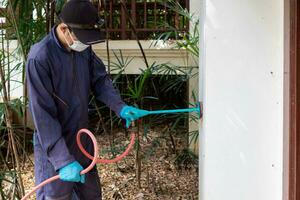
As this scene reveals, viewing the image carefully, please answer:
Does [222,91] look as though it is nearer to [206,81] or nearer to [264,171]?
[206,81]

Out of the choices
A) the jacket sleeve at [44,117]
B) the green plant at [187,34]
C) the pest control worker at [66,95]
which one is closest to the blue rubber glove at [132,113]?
the pest control worker at [66,95]

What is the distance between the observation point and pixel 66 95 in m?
2.20

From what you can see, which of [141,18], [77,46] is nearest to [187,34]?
[141,18]

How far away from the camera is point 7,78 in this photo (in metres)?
2.87

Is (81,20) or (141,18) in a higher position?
(141,18)

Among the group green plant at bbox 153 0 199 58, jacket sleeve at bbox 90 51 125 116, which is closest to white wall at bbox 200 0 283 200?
jacket sleeve at bbox 90 51 125 116

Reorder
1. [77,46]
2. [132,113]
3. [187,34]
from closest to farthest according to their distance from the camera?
[77,46], [132,113], [187,34]

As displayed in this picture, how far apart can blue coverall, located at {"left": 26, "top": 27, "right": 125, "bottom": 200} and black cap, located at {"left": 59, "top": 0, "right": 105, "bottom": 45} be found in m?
0.17

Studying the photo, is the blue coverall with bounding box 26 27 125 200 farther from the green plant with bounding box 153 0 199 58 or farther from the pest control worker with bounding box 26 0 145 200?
the green plant with bounding box 153 0 199 58

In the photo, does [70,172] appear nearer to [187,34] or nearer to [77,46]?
[77,46]

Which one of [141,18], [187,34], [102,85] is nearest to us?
[102,85]

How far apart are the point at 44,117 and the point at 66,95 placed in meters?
0.22

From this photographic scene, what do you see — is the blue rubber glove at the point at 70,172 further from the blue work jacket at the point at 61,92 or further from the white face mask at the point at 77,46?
the white face mask at the point at 77,46

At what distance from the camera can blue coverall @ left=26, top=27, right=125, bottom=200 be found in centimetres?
202
